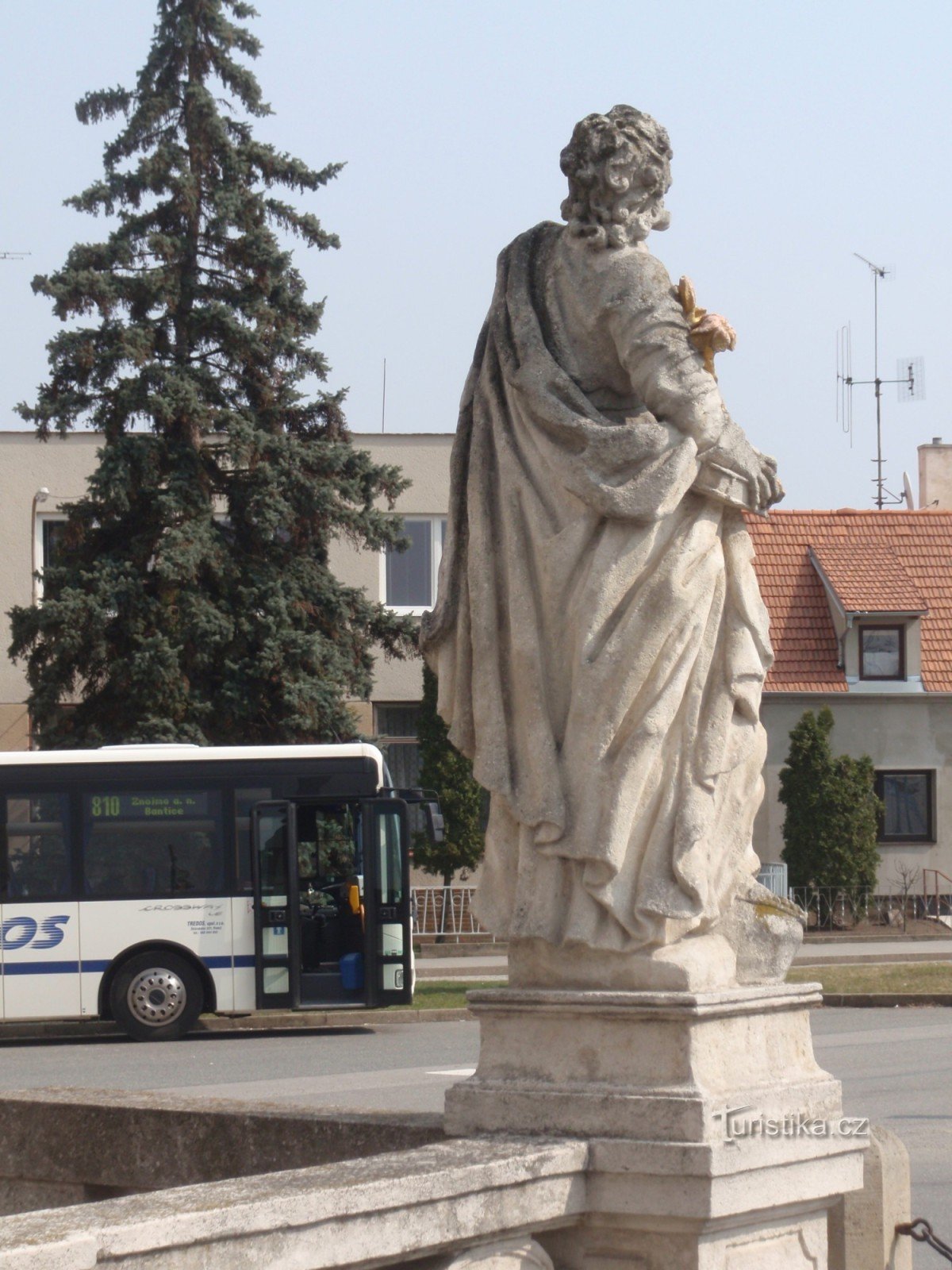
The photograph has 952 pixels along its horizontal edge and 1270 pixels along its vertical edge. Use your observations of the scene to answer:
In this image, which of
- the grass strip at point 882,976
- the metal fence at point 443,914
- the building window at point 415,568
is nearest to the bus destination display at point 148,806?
the grass strip at point 882,976

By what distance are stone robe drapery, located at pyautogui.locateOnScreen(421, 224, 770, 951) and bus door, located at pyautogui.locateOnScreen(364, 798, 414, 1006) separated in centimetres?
1658

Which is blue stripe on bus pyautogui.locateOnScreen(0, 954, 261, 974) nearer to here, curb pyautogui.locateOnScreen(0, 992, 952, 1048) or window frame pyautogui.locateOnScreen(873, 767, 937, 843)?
curb pyautogui.locateOnScreen(0, 992, 952, 1048)

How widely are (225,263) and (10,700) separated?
37.5ft

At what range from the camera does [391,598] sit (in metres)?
39.7

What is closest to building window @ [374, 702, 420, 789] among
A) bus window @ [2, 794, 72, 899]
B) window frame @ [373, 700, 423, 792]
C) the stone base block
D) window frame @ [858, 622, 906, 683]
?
window frame @ [373, 700, 423, 792]

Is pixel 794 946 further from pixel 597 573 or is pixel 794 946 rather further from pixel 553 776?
pixel 597 573

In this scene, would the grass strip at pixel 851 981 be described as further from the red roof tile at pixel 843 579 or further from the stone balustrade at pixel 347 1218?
the stone balustrade at pixel 347 1218

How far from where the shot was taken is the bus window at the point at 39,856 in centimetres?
2081

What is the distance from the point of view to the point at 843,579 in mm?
40125

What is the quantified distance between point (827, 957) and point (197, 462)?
12182 mm

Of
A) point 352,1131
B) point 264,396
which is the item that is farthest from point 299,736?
point 352,1131

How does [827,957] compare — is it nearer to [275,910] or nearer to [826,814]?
[826,814]

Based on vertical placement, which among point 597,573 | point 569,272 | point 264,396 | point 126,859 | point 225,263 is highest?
point 225,263

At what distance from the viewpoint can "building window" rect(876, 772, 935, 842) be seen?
38.9 m
